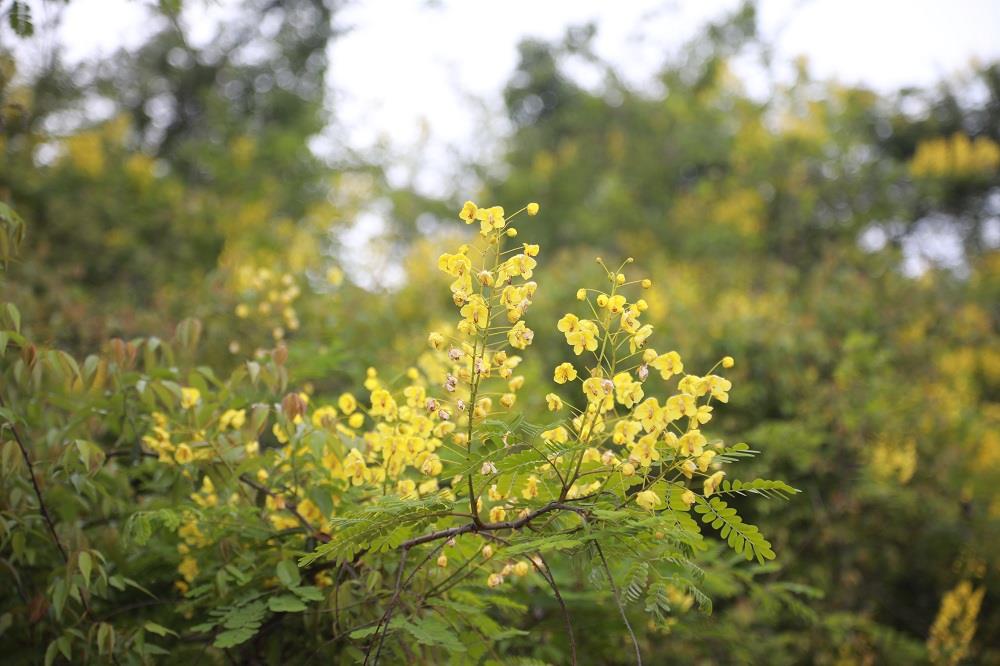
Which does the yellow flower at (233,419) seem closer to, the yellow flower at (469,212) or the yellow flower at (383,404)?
the yellow flower at (383,404)

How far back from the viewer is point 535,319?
7.55 meters

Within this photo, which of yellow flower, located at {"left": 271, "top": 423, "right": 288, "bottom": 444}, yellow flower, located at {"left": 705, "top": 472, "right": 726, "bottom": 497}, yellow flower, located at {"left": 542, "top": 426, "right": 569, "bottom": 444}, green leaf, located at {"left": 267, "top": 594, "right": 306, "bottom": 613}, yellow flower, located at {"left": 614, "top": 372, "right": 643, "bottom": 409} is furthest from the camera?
yellow flower, located at {"left": 271, "top": 423, "right": 288, "bottom": 444}

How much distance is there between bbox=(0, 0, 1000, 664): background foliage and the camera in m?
2.54

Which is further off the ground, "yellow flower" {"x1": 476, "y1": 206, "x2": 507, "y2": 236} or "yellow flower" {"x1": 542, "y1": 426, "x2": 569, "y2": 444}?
"yellow flower" {"x1": 476, "y1": 206, "x2": 507, "y2": 236}

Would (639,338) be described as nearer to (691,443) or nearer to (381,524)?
(691,443)

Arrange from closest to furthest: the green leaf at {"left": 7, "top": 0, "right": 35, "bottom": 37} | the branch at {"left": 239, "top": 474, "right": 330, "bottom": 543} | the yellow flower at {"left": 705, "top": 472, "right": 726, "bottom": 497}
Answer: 1. the yellow flower at {"left": 705, "top": 472, "right": 726, "bottom": 497}
2. the branch at {"left": 239, "top": 474, "right": 330, "bottom": 543}
3. the green leaf at {"left": 7, "top": 0, "right": 35, "bottom": 37}

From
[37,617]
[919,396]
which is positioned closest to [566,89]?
[919,396]

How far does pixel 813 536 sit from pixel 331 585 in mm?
3933

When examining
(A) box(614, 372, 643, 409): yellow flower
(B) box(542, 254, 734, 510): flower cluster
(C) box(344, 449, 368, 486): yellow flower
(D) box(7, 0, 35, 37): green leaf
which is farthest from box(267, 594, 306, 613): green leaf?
(D) box(7, 0, 35, 37): green leaf

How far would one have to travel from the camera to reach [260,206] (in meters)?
9.53

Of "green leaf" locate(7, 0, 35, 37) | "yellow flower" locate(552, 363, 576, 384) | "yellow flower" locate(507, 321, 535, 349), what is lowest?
"yellow flower" locate(552, 363, 576, 384)

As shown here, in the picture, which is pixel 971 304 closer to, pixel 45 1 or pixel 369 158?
pixel 369 158

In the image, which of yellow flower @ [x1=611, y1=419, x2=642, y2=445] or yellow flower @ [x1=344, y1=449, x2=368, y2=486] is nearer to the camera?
yellow flower @ [x1=611, y1=419, x2=642, y2=445]

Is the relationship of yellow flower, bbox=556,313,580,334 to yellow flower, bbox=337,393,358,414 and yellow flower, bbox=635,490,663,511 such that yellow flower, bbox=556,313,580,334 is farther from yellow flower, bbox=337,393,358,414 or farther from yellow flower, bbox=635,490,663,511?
yellow flower, bbox=337,393,358,414
